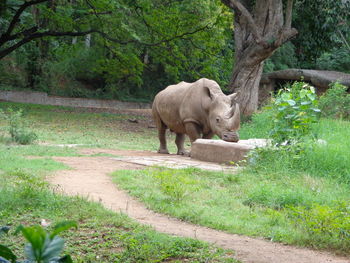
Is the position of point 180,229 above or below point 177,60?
below

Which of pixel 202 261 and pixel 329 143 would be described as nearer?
pixel 202 261

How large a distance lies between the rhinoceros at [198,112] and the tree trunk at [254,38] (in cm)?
524

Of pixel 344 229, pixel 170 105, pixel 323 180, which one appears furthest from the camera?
pixel 170 105

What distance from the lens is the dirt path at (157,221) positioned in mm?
4184

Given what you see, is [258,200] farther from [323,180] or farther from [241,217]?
[323,180]

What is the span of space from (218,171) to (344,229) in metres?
3.50

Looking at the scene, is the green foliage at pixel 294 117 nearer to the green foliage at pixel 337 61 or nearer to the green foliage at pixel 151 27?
the green foliage at pixel 151 27

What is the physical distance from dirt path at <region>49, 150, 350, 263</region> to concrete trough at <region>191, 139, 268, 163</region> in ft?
4.50

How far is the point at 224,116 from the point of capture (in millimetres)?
10188

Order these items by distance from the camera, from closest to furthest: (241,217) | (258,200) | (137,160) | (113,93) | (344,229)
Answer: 1. (344,229)
2. (241,217)
3. (258,200)
4. (137,160)
5. (113,93)

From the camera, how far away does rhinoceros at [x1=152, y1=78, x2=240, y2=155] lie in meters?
10.1

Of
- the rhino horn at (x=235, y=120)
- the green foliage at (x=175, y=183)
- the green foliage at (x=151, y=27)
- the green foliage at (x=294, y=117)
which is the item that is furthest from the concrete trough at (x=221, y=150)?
the green foliage at (x=151, y=27)

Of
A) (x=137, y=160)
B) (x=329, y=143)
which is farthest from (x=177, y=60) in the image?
(x=329, y=143)

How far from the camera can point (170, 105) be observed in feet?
38.4
